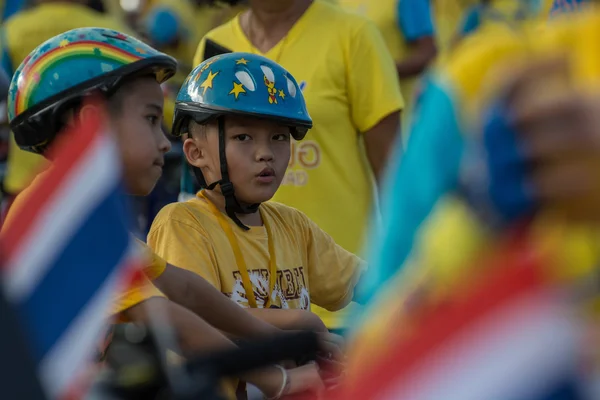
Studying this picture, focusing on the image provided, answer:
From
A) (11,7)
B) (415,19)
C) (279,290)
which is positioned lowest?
(279,290)

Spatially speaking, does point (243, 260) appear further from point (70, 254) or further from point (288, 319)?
point (70, 254)

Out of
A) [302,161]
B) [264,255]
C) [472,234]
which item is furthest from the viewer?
[302,161]

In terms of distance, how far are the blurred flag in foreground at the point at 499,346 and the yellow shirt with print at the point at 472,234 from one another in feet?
0.27

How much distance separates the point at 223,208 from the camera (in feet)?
14.3

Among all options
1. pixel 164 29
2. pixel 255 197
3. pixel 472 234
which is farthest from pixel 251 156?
pixel 164 29

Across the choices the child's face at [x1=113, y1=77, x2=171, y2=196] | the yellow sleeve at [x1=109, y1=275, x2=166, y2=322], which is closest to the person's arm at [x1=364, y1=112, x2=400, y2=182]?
the child's face at [x1=113, y1=77, x2=171, y2=196]

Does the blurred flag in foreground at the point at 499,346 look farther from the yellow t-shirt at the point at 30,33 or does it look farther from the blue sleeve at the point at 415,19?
the blue sleeve at the point at 415,19

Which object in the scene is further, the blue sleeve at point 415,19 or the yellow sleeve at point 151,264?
the blue sleeve at point 415,19

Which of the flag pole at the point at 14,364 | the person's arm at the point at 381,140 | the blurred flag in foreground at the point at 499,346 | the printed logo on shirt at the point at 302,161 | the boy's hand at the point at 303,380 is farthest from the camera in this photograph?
the person's arm at the point at 381,140

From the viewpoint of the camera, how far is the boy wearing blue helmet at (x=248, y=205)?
13.3 ft

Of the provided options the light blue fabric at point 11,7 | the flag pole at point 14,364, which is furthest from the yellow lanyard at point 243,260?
the light blue fabric at point 11,7

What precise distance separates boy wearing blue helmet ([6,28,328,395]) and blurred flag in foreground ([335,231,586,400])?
6.06 ft

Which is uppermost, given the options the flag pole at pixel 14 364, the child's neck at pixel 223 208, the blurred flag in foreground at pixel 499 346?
the blurred flag in foreground at pixel 499 346

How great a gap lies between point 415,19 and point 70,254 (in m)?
5.32
